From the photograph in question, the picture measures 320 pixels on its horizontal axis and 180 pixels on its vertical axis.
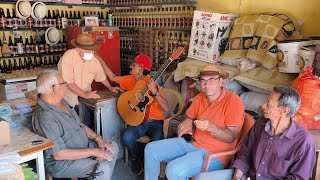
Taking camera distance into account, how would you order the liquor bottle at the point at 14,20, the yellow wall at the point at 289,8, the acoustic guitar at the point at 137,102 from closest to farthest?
1. the yellow wall at the point at 289,8
2. the acoustic guitar at the point at 137,102
3. the liquor bottle at the point at 14,20

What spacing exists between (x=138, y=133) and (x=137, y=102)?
33cm

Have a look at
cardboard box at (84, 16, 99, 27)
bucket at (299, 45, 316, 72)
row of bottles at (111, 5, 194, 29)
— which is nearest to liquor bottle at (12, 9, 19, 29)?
cardboard box at (84, 16, 99, 27)

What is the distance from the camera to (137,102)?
3.21 meters

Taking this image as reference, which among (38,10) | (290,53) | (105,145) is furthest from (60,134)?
(38,10)

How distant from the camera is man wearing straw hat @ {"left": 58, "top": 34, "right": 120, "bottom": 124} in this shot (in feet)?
10.7

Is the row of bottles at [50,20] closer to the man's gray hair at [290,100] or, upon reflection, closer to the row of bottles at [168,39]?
the row of bottles at [168,39]

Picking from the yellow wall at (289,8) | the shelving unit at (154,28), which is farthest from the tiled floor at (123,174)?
the yellow wall at (289,8)

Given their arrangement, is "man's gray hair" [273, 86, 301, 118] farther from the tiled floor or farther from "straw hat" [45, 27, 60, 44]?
"straw hat" [45, 27, 60, 44]

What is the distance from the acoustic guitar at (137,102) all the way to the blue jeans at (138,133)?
7 cm

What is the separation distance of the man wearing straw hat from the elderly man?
86cm

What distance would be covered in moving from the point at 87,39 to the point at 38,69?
85.1 inches

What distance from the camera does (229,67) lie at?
3314 mm

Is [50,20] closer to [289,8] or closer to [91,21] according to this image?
[91,21]

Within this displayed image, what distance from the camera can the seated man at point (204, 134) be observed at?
233cm
